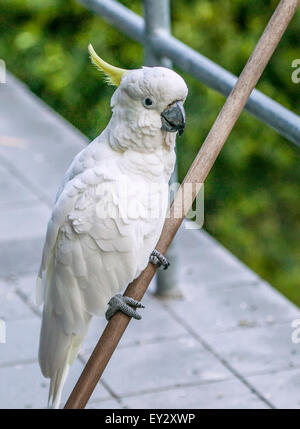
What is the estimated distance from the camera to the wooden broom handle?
1.56 m

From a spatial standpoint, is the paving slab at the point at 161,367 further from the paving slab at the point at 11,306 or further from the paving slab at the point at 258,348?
the paving slab at the point at 11,306

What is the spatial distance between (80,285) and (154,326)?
858mm

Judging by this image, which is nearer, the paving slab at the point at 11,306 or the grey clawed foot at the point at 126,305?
the grey clawed foot at the point at 126,305

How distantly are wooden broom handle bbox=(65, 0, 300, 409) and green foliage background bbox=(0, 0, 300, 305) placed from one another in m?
2.34

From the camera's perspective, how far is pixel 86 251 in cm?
168

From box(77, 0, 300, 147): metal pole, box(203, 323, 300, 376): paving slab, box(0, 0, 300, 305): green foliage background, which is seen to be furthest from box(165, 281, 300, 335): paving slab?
box(0, 0, 300, 305): green foliage background

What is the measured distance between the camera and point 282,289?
180 inches

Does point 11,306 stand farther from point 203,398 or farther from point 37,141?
point 37,141

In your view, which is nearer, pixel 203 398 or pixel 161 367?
pixel 203 398

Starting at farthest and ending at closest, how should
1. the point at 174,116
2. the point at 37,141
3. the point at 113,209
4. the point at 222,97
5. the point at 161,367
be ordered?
the point at 222,97 < the point at 37,141 < the point at 161,367 < the point at 113,209 < the point at 174,116

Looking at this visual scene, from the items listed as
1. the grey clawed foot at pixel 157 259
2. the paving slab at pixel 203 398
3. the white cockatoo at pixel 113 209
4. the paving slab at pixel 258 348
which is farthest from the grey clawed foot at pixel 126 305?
the paving slab at pixel 258 348

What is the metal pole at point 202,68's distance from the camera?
1.83 meters

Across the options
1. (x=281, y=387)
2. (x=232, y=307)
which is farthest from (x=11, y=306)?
(x=281, y=387)

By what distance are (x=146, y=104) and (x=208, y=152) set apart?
0.14m
